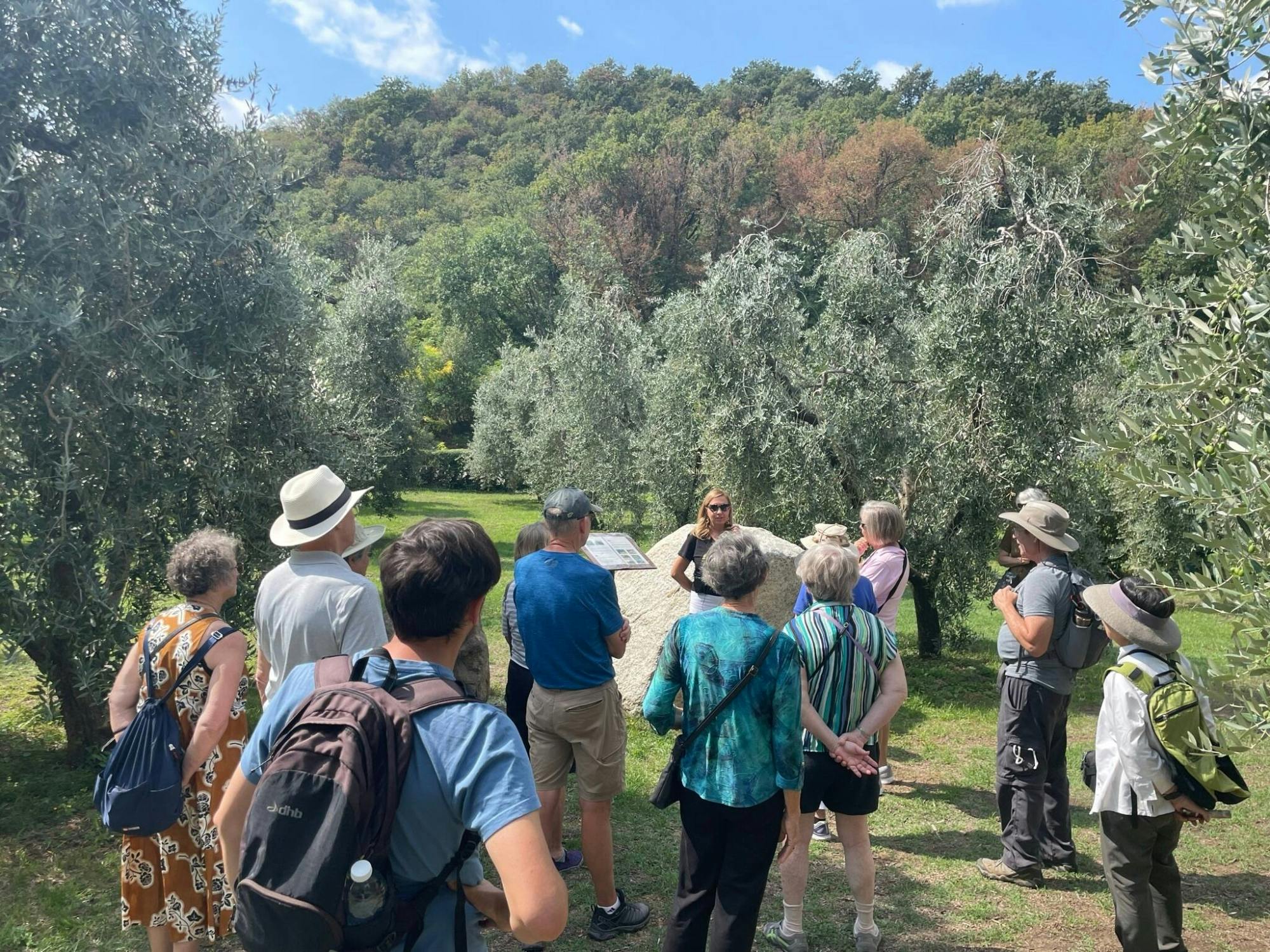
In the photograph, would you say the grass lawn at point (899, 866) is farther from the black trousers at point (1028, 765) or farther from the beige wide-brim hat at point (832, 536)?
the beige wide-brim hat at point (832, 536)

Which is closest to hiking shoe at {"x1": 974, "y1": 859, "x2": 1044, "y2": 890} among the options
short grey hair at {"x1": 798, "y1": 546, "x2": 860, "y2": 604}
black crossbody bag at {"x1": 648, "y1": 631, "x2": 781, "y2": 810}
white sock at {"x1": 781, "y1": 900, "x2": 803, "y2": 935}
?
white sock at {"x1": 781, "y1": 900, "x2": 803, "y2": 935}

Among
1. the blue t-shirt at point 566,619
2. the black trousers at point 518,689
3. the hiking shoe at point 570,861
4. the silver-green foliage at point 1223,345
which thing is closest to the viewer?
the silver-green foliage at point 1223,345

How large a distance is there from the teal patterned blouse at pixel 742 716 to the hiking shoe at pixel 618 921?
144cm

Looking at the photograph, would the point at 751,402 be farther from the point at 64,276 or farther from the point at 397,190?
the point at 397,190

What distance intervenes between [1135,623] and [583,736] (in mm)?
2811

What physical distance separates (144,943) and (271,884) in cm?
403

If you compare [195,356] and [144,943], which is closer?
[144,943]

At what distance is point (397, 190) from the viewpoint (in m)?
83.6

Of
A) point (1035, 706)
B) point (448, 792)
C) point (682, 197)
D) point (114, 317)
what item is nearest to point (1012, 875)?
point (1035, 706)

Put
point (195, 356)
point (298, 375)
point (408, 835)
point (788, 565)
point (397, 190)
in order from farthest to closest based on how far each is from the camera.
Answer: point (397, 190) → point (788, 565) → point (298, 375) → point (195, 356) → point (408, 835)

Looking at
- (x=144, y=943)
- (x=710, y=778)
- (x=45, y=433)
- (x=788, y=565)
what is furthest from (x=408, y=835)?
(x=788, y=565)

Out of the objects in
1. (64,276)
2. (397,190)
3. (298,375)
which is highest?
(397,190)

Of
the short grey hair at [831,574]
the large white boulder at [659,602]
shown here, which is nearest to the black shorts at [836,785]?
the short grey hair at [831,574]

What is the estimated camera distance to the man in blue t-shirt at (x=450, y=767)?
188 cm
